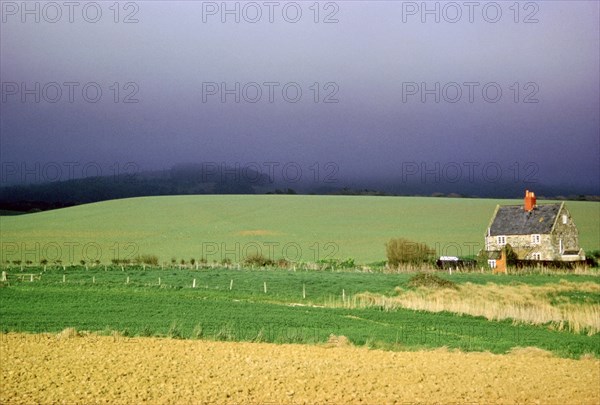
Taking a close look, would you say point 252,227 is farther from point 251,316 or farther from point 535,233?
point 251,316

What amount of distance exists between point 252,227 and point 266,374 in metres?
77.8

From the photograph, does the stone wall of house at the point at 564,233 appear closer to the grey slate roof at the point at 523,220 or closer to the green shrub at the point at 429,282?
the grey slate roof at the point at 523,220

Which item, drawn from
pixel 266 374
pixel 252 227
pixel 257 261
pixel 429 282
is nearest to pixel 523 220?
pixel 429 282

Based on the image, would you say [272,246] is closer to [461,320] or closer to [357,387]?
[461,320]

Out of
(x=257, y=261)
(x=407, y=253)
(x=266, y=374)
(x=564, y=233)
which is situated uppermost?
(x=266, y=374)

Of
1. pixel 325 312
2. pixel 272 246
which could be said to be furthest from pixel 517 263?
pixel 325 312

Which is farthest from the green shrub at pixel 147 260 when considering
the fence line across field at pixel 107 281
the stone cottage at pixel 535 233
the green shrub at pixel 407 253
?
the stone cottage at pixel 535 233

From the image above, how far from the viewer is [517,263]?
63.3m

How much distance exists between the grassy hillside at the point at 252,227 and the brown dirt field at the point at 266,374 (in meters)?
49.9

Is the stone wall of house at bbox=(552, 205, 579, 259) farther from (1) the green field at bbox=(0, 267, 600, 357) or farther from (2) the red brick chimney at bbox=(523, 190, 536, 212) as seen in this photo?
(1) the green field at bbox=(0, 267, 600, 357)

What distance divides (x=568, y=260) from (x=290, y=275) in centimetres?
2854

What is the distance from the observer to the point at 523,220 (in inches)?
2783

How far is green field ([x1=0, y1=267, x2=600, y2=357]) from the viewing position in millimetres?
25484

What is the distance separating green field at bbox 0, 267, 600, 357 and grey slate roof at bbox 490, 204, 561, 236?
24612mm
